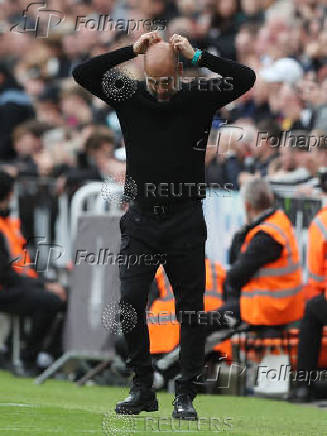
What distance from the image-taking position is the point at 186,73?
44.5 ft

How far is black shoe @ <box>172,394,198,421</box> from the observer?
811 cm

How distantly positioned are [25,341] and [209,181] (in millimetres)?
2503

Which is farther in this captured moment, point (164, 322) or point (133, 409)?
point (164, 322)

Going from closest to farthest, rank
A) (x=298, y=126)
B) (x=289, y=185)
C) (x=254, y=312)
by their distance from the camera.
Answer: (x=254, y=312) → (x=289, y=185) → (x=298, y=126)

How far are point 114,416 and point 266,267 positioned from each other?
3597 millimetres

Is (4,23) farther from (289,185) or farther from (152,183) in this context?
(152,183)

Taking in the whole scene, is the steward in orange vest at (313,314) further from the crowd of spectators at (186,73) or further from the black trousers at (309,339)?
the crowd of spectators at (186,73)

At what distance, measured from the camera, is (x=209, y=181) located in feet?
42.4

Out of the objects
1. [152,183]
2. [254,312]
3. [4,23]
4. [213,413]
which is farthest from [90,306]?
[4,23]

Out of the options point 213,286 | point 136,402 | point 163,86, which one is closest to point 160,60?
point 163,86

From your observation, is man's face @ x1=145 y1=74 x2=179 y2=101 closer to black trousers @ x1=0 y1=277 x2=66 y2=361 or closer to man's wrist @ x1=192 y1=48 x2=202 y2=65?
man's wrist @ x1=192 y1=48 x2=202 y2=65

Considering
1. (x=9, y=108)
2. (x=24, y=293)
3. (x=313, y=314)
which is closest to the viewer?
(x=313, y=314)

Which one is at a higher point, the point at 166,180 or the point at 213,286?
the point at 166,180

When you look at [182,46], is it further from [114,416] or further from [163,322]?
[163,322]
